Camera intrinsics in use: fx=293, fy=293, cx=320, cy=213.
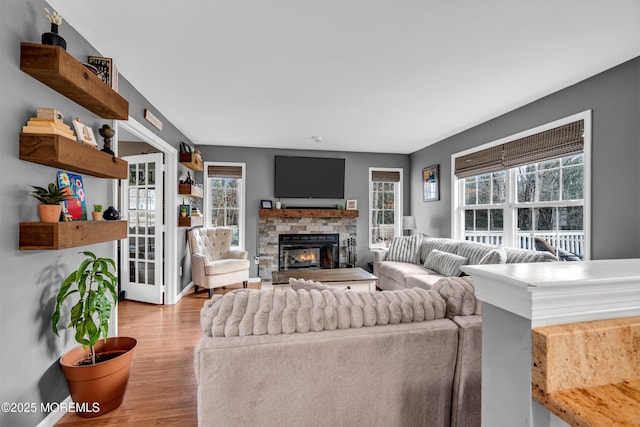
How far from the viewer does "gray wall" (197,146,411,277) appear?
17.2ft

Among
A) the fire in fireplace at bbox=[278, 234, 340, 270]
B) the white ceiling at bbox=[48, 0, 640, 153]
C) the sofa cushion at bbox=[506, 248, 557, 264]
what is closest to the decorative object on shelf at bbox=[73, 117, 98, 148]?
the white ceiling at bbox=[48, 0, 640, 153]

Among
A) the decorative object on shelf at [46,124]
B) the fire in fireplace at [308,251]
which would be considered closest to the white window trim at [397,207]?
the fire in fireplace at [308,251]

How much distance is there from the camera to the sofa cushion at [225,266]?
4.08 m

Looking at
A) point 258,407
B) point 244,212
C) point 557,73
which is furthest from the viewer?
point 244,212

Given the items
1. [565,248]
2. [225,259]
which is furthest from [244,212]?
[565,248]

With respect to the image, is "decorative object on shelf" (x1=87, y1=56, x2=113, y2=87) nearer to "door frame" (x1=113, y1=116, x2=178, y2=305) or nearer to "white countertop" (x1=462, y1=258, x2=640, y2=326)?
"door frame" (x1=113, y1=116, x2=178, y2=305)

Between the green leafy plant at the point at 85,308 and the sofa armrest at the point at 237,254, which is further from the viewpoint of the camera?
the sofa armrest at the point at 237,254

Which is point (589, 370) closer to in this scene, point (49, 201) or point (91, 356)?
point (49, 201)

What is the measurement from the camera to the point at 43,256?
168 centimetres

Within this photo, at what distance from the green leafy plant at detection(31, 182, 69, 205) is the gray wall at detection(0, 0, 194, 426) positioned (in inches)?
1.4

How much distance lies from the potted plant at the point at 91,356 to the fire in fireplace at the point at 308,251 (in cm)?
343

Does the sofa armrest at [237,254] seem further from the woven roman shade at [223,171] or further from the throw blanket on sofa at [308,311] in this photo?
the throw blanket on sofa at [308,311]

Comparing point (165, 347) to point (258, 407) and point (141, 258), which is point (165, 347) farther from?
point (258, 407)

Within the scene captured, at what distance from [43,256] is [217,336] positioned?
1.25 metres
